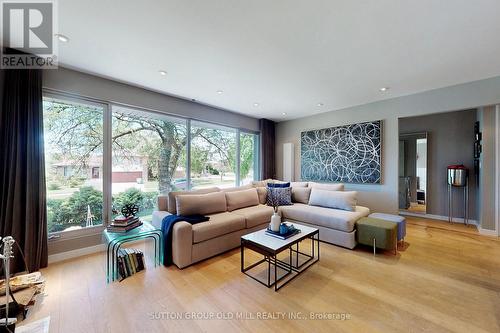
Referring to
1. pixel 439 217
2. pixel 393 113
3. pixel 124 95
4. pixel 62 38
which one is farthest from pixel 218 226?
pixel 439 217

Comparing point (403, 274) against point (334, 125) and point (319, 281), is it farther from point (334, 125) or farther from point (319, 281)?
point (334, 125)

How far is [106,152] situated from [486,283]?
196 inches

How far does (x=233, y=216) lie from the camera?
122 inches

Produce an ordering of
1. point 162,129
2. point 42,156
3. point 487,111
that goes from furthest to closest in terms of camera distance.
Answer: point 162,129, point 487,111, point 42,156

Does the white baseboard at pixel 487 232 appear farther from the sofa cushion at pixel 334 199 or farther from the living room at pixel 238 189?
the sofa cushion at pixel 334 199

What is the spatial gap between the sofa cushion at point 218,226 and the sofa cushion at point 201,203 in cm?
13

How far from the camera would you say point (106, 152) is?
3084 millimetres

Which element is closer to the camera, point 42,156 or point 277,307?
point 277,307

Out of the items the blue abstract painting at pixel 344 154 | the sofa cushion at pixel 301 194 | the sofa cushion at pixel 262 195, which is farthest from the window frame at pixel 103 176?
the blue abstract painting at pixel 344 154

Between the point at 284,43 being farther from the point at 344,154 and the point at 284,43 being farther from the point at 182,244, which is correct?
the point at 344,154

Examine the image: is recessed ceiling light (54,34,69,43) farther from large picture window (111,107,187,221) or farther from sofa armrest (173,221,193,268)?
sofa armrest (173,221,193,268)

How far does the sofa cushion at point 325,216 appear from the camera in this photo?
299cm

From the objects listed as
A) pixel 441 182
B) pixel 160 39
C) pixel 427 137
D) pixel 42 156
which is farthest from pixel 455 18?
pixel 42 156

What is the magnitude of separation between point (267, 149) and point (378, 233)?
11.4ft
